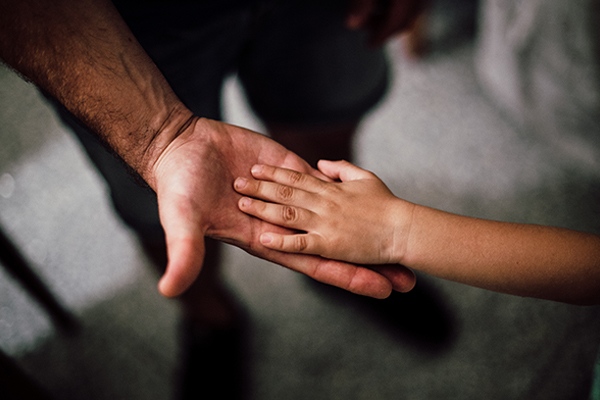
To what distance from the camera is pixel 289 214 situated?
499 mm

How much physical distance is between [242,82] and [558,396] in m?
0.89

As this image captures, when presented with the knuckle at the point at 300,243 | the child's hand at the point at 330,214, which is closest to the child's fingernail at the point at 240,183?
the child's hand at the point at 330,214

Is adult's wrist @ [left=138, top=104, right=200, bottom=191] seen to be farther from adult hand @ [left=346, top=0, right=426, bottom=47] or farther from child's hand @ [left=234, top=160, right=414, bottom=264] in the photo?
adult hand @ [left=346, top=0, right=426, bottom=47]

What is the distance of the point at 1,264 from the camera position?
2.04 ft

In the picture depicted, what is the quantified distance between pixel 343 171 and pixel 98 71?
39 centimetres

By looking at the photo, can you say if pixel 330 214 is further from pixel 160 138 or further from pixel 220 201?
pixel 160 138

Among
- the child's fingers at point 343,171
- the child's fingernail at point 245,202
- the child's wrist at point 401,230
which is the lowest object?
the child's wrist at point 401,230

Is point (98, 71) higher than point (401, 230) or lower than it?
higher

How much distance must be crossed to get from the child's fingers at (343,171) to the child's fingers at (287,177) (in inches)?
2.0

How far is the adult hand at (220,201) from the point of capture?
41 cm

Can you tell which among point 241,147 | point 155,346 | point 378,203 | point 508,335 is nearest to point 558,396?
point 508,335

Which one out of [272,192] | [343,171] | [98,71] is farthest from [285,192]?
[98,71]

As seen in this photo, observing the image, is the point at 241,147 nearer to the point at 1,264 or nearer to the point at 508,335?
the point at 1,264

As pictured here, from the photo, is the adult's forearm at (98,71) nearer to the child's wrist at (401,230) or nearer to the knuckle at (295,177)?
the knuckle at (295,177)
